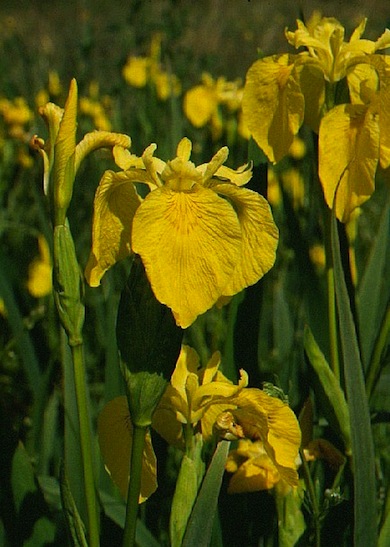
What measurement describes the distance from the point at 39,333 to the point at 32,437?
354mm

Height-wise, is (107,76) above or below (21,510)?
above

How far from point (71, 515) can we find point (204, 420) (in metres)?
0.16

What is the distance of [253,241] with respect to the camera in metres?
0.66

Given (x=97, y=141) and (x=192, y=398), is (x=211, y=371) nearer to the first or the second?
(x=192, y=398)

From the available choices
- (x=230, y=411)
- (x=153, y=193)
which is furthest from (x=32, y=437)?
(x=153, y=193)

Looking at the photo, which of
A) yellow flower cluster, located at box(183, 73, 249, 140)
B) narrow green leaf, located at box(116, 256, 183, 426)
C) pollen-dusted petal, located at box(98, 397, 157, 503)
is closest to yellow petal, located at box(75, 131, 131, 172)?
narrow green leaf, located at box(116, 256, 183, 426)

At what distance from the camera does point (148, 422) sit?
66 cm

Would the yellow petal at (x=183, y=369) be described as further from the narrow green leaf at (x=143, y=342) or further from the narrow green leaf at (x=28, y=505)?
the narrow green leaf at (x=28, y=505)

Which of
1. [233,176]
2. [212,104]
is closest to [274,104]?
[233,176]

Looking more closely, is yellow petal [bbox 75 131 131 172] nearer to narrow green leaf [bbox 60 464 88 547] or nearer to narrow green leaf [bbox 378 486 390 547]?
→ narrow green leaf [bbox 60 464 88 547]

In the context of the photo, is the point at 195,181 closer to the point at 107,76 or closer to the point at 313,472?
the point at 313,472

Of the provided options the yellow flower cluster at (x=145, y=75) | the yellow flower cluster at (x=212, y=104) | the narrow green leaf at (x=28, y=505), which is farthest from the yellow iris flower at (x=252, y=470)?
the yellow flower cluster at (x=145, y=75)

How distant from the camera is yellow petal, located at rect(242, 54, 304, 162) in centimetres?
88

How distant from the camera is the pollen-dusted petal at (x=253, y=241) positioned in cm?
65
